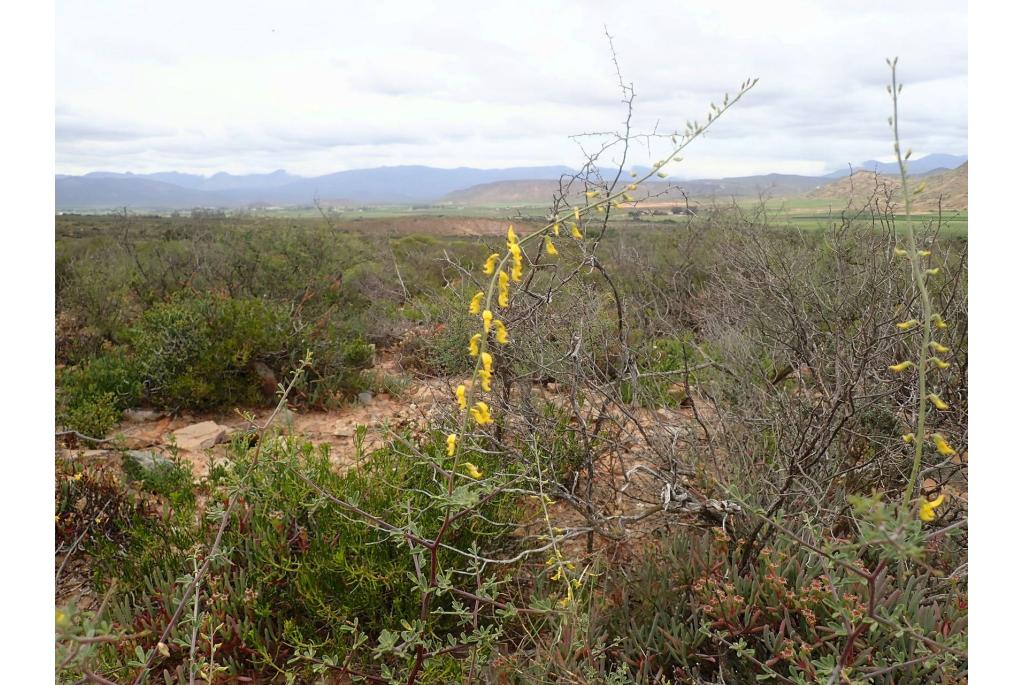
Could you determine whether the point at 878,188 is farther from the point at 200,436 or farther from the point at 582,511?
the point at 200,436

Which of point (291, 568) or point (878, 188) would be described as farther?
point (878, 188)

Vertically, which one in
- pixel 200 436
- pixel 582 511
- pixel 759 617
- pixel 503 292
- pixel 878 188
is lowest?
pixel 200 436

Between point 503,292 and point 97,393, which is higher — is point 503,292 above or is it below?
above

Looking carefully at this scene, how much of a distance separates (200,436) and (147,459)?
0.80 metres

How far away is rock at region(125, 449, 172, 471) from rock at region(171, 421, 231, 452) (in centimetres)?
40

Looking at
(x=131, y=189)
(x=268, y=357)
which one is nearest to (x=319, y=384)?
(x=268, y=357)

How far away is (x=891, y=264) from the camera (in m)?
3.19

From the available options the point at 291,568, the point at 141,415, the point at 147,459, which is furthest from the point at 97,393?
the point at 291,568

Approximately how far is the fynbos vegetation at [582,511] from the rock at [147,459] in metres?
0.03

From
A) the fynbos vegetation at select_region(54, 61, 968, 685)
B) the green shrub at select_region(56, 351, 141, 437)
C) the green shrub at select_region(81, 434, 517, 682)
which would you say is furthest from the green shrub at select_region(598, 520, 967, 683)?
the green shrub at select_region(56, 351, 141, 437)

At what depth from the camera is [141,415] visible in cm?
568

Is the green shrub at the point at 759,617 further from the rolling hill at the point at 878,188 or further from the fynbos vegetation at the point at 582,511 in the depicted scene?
the rolling hill at the point at 878,188

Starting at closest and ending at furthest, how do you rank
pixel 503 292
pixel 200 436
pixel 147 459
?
pixel 503 292 < pixel 147 459 < pixel 200 436

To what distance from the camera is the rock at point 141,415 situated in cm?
564
